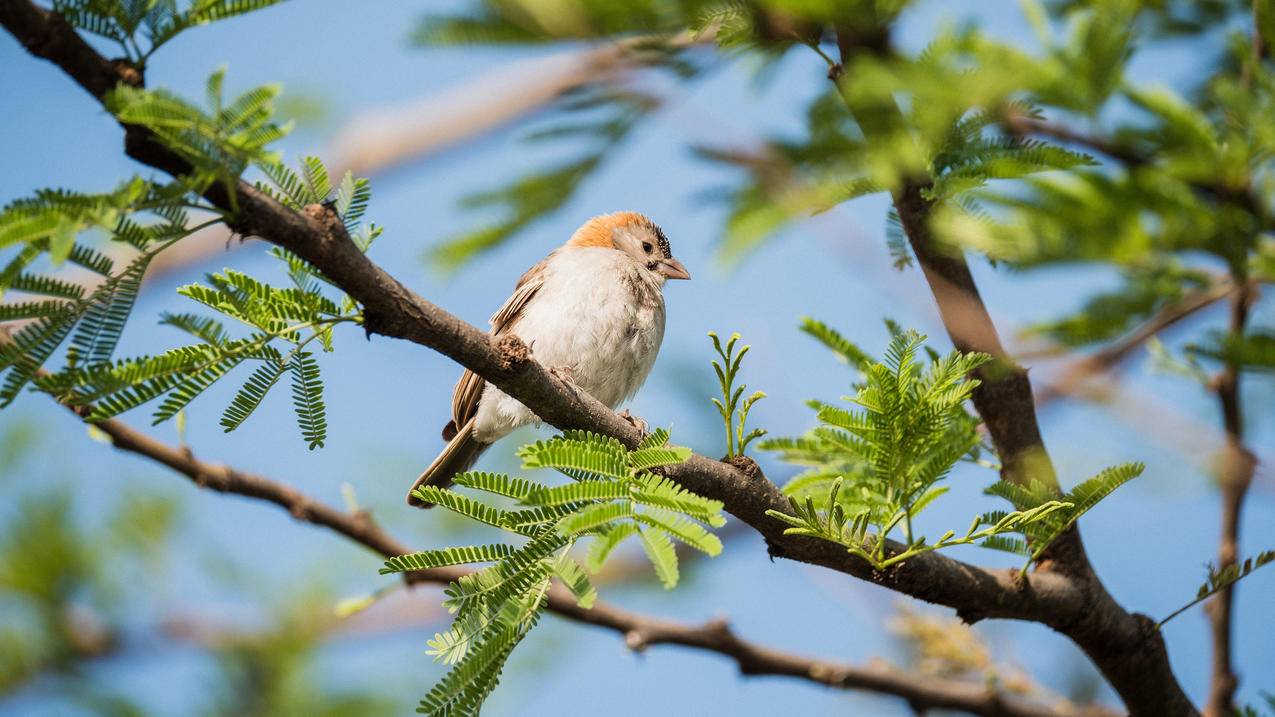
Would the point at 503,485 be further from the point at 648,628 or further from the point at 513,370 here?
the point at 648,628

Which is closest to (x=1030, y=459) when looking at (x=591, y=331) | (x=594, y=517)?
(x=594, y=517)

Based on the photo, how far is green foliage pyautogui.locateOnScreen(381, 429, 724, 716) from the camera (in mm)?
2518

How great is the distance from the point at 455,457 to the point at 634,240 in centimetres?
180

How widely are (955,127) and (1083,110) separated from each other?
38 cm

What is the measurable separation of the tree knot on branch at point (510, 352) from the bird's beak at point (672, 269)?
385cm

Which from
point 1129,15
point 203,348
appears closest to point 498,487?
point 203,348

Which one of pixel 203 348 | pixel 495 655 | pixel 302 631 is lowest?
pixel 495 655

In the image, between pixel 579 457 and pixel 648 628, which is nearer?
pixel 579 457

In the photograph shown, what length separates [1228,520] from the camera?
164 inches

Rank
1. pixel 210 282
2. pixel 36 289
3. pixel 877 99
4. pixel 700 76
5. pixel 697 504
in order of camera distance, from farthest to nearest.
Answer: pixel 700 76, pixel 877 99, pixel 210 282, pixel 697 504, pixel 36 289

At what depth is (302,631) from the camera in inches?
244

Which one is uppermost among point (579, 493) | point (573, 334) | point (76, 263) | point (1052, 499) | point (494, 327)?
point (494, 327)

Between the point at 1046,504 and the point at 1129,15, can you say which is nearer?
the point at 1046,504

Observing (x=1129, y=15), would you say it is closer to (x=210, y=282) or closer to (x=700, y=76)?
(x=700, y=76)
